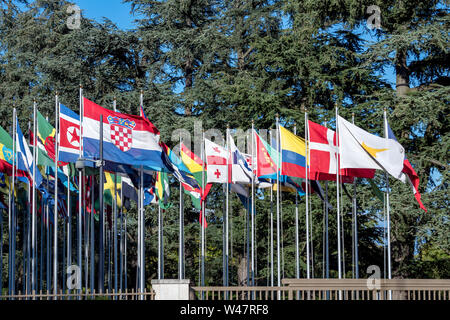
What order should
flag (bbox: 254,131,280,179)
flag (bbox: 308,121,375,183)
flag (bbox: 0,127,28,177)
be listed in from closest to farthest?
1. flag (bbox: 308,121,375,183)
2. flag (bbox: 0,127,28,177)
3. flag (bbox: 254,131,280,179)

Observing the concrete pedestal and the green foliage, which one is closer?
the concrete pedestal

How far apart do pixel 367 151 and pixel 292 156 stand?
7.88ft

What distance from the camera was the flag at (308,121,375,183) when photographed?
23.6m

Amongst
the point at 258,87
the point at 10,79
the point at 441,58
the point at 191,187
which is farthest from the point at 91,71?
the point at 441,58

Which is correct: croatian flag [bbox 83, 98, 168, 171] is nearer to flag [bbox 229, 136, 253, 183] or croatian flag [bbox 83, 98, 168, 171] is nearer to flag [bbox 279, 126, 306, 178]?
flag [bbox 279, 126, 306, 178]

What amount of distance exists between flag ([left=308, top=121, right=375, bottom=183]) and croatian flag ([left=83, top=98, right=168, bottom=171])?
15.7ft

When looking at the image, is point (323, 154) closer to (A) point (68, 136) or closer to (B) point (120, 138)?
(B) point (120, 138)

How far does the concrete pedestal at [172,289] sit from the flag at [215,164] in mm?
8802

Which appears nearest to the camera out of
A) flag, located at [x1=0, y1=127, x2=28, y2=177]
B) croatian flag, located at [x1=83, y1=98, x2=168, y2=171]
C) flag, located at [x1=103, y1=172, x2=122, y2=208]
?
croatian flag, located at [x1=83, y1=98, x2=168, y2=171]

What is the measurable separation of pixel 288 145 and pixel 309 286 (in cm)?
647

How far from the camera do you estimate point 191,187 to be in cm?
2655

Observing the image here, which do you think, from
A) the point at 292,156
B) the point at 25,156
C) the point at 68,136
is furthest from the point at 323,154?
the point at 25,156

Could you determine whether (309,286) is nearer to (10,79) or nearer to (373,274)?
(373,274)

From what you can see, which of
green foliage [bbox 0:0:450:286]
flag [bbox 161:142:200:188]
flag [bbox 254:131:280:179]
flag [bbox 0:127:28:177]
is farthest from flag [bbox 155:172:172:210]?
green foliage [bbox 0:0:450:286]
